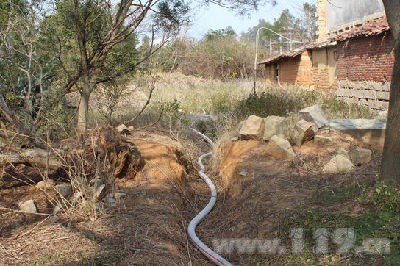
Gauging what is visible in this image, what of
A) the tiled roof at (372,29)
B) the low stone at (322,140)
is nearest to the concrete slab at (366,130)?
the low stone at (322,140)

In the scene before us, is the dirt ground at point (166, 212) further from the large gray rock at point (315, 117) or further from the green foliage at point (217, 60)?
the green foliage at point (217, 60)

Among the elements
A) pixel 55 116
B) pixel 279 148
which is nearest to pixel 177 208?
pixel 279 148

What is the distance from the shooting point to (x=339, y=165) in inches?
273

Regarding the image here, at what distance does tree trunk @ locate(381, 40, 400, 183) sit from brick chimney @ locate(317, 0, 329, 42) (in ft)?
61.5

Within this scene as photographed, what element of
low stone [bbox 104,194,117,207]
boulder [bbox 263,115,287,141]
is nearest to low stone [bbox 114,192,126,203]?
low stone [bbox 104,194,117,207]

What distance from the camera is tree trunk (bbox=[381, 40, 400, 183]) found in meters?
5.34

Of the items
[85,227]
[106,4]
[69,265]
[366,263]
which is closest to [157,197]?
[85,227]

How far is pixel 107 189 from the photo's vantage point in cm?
617

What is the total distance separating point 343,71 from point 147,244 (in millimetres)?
14781

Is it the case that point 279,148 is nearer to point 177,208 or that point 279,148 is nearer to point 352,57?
point 177,208

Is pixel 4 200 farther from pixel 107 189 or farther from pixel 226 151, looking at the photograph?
pixel 226 151

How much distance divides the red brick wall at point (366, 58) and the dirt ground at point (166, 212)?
7123 mm

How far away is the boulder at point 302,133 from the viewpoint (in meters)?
8.30

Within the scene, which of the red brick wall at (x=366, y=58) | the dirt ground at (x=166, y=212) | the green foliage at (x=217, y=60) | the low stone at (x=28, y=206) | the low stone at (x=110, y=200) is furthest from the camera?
the green foliage at (x=217, y=60)
